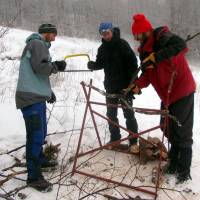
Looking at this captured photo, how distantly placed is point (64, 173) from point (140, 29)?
1.86m

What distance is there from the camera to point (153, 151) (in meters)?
4.41

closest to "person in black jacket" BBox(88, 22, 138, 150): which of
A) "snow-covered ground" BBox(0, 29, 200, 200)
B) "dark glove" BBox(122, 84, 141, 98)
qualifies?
"dark glove" BBox(122, 84, 141, 98)

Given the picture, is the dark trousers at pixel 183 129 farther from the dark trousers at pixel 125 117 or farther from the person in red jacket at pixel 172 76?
the dark trousers at pixel 125 117

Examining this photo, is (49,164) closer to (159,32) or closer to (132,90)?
(132,90)

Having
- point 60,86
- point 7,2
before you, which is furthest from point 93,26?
point 60,86

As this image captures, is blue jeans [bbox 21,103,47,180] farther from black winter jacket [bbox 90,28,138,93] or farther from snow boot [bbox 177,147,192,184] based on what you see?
snow boot [bbox 177,147,192,184]

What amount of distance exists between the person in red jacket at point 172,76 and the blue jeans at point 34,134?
3.98 feet

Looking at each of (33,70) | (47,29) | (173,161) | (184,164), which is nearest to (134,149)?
(173,161)

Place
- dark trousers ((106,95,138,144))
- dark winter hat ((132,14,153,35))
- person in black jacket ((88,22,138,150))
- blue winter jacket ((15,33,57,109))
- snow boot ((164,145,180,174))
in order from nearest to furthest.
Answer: blue winter jacket ((15,33,57,109)) < dark winter hat ((132,14,153,35)) < snow boot ((164,145,180,174)) < person in black jacket ((88,22,138,150)) < dark trousers ((106,95,138,144))

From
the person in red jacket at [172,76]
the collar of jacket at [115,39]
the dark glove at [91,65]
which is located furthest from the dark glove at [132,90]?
the dark glove at [91,65]

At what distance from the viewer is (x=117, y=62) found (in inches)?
175

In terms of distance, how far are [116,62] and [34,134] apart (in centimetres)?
143

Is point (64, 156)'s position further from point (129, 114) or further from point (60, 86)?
point (60, 86)

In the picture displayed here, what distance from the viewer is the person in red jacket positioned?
362 centimetres
